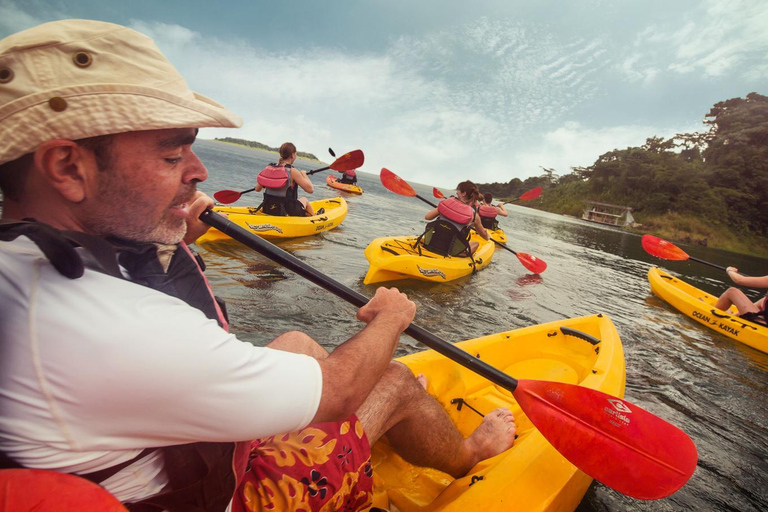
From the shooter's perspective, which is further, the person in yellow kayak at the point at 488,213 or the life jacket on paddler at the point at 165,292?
the person in yellow kayak at the point at 488,213

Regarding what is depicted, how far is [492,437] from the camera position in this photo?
2191 mm

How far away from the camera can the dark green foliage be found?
111 ft

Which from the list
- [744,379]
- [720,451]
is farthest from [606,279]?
[720,451]

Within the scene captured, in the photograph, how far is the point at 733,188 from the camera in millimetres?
35531

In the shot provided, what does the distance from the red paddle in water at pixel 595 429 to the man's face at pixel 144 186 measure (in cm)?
92

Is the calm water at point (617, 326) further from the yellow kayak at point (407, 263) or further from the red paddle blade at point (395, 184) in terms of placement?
the red paddle blade at point (395, 184)

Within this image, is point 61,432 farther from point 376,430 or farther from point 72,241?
point 376,430

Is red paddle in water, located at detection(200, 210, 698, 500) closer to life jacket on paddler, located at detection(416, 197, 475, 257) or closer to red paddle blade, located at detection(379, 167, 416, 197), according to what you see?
life jacket on paddler, located at detection(416, 197, 475, 257)

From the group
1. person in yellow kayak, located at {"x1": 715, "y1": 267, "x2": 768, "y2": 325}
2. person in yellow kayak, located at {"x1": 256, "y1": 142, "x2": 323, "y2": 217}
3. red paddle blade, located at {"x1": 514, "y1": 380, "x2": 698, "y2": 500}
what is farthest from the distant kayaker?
person in yellow kayak, located at {"x1": 715, "y1": 267, "x2": 768, "y2": 325}

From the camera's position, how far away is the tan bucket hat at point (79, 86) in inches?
30.8

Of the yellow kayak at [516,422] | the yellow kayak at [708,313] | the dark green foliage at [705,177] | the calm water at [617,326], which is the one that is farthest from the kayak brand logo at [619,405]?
the dark green foliage at [705,177]

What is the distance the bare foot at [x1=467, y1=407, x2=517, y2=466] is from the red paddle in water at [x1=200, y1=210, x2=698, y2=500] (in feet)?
0.72

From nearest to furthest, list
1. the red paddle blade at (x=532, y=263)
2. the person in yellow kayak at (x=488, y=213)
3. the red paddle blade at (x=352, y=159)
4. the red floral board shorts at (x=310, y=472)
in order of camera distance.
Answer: the red floral board shorts at (x=310, y=472)
the red paddle blade at (x=352, y=159)
the red paddle blade at (x=532, y=263)
the person in yellow kayak at (x=488, y=213)

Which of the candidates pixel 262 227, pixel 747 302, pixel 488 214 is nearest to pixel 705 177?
pixel 488 214
